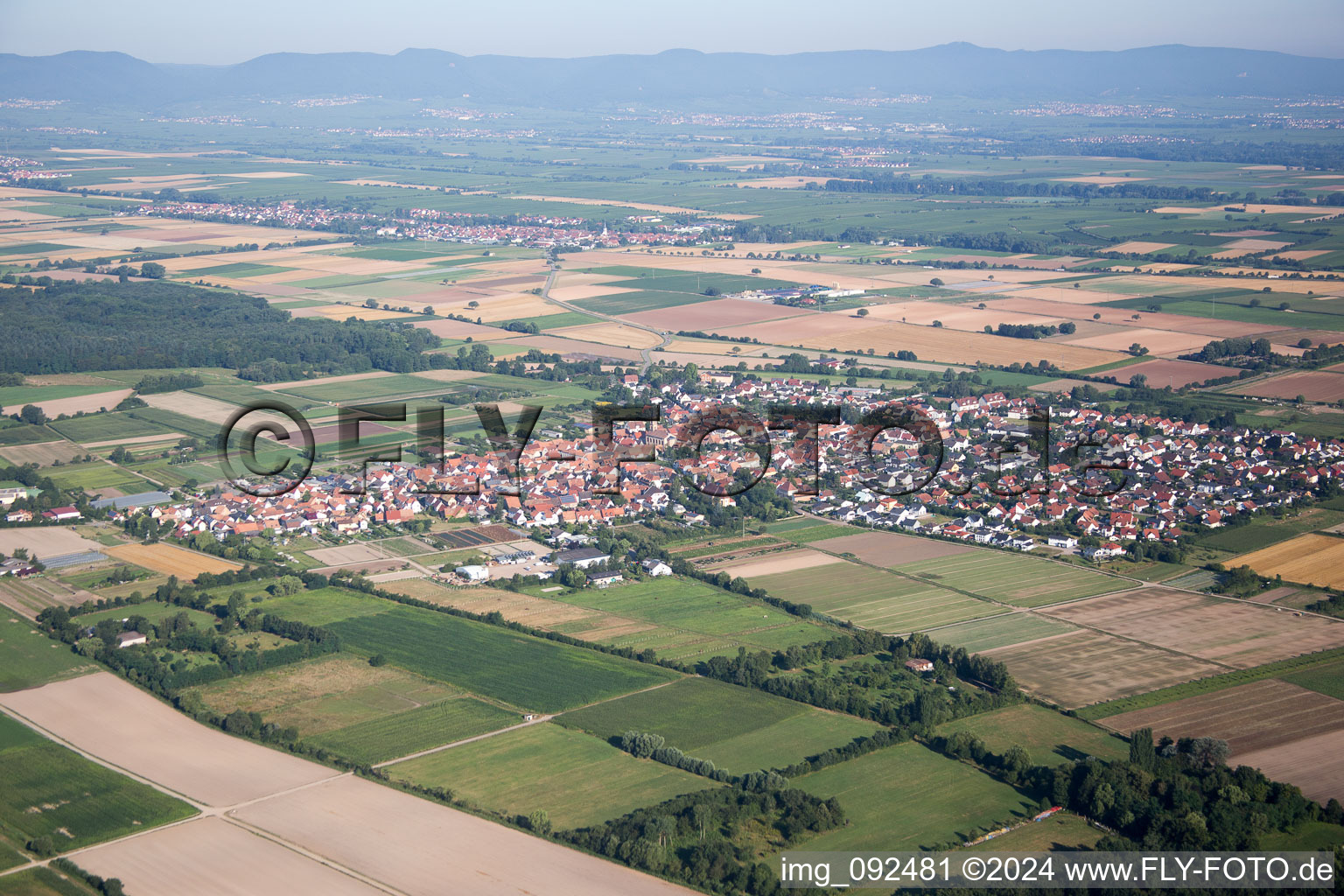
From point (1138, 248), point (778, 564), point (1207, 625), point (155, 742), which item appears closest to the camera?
point (155, 742)

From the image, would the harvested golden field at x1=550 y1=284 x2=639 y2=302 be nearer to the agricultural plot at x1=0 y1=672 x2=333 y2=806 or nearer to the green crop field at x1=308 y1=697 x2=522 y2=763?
the agricultural plot at x1=0 y1=672 x2=333 y2=806

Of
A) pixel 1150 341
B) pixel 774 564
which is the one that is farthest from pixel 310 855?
pixel 1150 341

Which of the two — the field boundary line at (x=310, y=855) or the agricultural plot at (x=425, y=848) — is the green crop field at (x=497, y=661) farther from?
the field boundary line at (x=310, y=855)

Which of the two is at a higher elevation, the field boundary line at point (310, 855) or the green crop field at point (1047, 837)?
the green crop field at point (1047, 837)

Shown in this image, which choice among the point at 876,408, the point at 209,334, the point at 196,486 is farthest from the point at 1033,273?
the point at 196,486

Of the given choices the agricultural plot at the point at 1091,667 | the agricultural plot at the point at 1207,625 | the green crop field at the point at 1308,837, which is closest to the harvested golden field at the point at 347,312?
the agricultural plot at the point at 1207,625

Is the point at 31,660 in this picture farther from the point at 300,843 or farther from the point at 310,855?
the point at 310,855

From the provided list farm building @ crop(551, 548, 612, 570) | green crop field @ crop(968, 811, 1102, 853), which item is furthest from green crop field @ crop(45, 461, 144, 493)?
green crop field @ crop(968, 811, 1102, 853)
